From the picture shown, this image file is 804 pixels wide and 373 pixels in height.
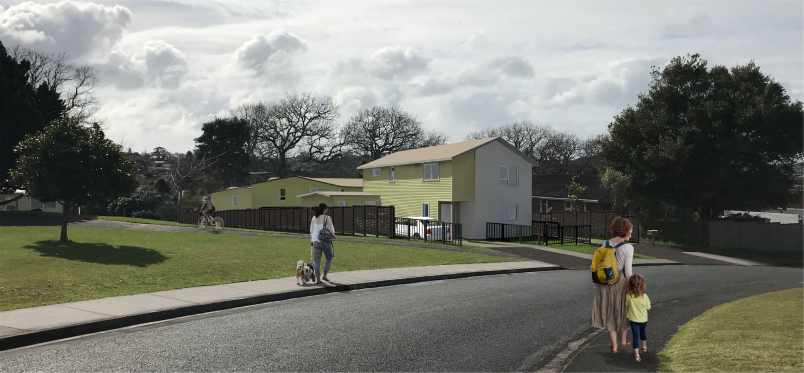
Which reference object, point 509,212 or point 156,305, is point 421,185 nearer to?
point 509,212

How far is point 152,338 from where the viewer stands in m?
8.38

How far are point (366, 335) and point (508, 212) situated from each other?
3118 cm

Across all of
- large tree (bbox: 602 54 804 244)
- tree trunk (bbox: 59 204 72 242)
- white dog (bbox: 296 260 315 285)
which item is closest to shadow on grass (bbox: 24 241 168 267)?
tree trunk (bbox: 59 204 72 242)

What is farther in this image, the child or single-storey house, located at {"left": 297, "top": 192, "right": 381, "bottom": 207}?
single-storey house, located at {"left": 297, "top": 192, "right": 381, "bottom": 207}

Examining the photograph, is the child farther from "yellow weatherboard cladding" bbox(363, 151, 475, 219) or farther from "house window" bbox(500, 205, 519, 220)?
"house window" bbox(500, 205, 519, 220)

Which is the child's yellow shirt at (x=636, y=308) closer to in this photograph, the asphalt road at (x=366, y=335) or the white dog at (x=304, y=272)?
the asphalt road at (x=366, y=335)

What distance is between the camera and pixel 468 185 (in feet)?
122

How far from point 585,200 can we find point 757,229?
20.1m

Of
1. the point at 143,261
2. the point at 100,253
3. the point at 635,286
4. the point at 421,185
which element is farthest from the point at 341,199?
the point at 635,286

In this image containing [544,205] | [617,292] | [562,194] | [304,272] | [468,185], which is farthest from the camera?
[544,205]

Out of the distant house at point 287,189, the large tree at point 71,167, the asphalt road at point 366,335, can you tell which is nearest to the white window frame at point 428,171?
the distant house at point 287,189

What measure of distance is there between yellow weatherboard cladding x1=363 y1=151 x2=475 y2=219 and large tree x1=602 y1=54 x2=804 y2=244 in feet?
29.8

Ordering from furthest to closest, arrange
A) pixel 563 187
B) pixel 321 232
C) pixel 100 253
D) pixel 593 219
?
pixel 563 187 < pixel 593 219 < pixel 100 253 < pixel 321 232

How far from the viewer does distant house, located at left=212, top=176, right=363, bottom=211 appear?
52375 millimetres
